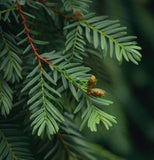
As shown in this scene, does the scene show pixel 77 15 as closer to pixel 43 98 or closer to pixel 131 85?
pixel 43 98

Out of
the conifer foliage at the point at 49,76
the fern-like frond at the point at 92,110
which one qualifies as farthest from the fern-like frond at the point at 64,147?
the fern-like frond at the point at 92,110

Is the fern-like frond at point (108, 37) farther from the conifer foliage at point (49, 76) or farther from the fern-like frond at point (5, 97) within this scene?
the fern-like frond at point (5, 97)

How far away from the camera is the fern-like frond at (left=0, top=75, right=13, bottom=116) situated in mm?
333

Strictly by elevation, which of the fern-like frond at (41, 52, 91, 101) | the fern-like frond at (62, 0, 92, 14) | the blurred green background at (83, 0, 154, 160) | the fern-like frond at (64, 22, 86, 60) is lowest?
the blurred green background at (83, 0, 154, 160)

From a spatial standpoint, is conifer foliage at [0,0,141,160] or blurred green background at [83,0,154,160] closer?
conifer foliage at [0,0,141,160]

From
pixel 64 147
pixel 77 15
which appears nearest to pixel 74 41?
pixel 77 15

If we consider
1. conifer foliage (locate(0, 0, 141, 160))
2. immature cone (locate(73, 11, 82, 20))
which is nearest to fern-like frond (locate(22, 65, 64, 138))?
conifer foliage (locate(0, 0, 141, 160))

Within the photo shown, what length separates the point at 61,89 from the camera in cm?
35

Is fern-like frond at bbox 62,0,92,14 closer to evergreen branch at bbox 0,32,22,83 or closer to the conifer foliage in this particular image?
the conifer foliage

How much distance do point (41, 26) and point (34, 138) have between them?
205 millimetres

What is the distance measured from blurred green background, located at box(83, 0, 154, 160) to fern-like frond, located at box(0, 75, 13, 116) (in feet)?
0.47

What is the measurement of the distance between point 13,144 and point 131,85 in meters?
1.07

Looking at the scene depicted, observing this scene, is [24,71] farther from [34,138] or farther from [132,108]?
[132,108]

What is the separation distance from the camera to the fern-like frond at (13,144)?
380mm
